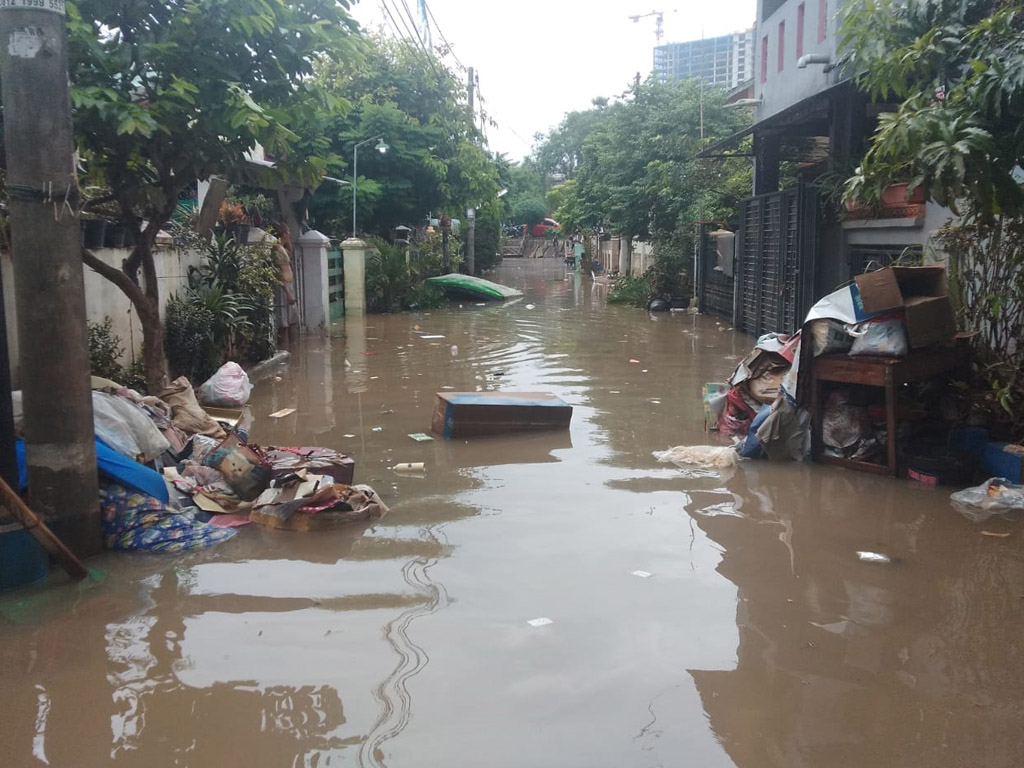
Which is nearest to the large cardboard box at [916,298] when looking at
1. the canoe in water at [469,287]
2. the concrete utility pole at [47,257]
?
the concrete utility pole at [47,257]

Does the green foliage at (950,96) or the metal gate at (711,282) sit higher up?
the green foliage at (950,96)

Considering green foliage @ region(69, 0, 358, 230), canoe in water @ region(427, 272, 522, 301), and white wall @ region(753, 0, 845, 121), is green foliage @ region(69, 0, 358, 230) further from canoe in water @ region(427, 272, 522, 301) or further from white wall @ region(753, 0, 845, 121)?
canoe in water @ region(427, 272, 522, 301)

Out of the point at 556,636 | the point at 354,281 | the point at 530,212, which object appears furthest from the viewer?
the point at 530,212

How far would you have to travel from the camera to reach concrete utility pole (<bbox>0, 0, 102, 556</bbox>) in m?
4.43

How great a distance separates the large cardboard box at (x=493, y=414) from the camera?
25.9 feet

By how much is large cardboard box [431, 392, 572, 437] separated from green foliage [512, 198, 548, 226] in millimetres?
66608

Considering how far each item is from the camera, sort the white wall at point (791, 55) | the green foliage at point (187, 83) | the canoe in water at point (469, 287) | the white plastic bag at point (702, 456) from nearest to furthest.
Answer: the green foliage at point (187, 83), the white plastic bag at point (702, 456), the white wall at point (791, 55), the canoe in water at point (469, 287)

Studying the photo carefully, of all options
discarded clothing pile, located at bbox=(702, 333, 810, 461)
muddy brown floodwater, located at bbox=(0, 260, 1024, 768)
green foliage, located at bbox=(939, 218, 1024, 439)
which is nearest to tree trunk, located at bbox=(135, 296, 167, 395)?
muddy brown floodwater, located at bbox=(0, 260, 1024, 768)

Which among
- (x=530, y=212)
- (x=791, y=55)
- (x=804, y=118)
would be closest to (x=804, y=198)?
(x=804, y=118)

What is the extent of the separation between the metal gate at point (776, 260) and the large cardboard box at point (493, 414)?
18.8 feet

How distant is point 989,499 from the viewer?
19.0 ft

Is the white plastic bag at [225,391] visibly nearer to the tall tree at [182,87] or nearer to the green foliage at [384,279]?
the tall tree at [182,87]

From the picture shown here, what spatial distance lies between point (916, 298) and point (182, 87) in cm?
534

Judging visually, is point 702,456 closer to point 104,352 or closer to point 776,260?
point 104,352
